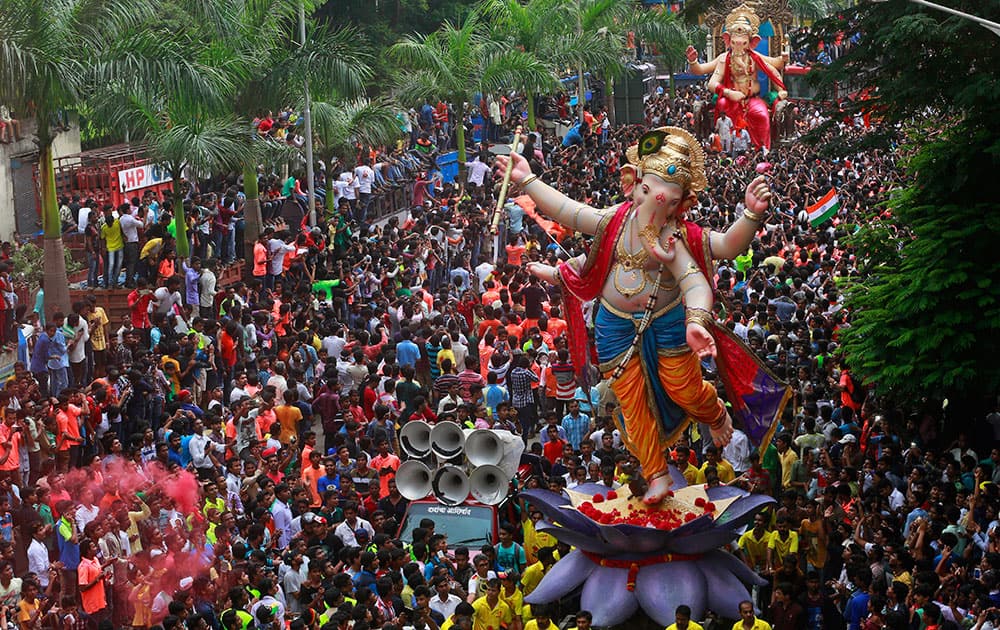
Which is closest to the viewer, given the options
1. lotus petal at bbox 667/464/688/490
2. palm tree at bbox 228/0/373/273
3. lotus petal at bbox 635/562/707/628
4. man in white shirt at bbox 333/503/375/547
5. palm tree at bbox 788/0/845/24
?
lotus petal at bbox 635/562/707/628

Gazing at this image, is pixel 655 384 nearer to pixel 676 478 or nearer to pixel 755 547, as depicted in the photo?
pixel 676 478

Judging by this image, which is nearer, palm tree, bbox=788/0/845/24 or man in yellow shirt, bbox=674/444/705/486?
man in yellow shirt, bbox=674/444/705/486

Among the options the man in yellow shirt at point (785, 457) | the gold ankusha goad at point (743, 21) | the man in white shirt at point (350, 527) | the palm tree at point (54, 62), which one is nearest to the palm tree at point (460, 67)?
the palm tree at point (54, 62)

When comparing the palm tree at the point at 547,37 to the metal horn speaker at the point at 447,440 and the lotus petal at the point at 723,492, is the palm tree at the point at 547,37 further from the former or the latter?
the lotus petal at the point at 723,492

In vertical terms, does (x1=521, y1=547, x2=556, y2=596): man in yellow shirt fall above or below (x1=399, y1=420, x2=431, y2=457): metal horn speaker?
below

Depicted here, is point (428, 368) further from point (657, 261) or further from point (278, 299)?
point (657, 261)

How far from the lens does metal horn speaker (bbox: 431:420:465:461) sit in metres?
16.5

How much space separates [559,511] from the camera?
14.5m

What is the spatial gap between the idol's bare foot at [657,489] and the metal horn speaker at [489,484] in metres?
1.98

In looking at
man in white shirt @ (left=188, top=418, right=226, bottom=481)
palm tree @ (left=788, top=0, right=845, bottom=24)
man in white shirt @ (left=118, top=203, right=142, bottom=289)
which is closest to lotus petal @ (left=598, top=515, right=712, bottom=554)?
man in white shirt @ (left=188, top=418, right=226, bottom=481)

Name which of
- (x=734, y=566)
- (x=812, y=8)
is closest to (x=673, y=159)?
(x=734, y=566)

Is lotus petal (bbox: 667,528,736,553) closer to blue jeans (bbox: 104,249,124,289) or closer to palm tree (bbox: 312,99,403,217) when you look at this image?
blue jeans (bbox: 104,249,124,289)

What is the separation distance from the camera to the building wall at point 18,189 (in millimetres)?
30578

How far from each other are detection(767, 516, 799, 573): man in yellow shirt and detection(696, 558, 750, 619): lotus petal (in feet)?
2.91
